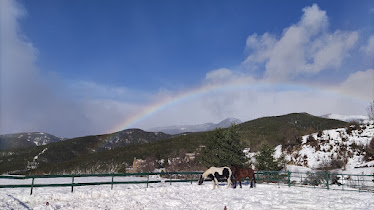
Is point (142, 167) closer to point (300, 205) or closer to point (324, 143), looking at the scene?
point (324, 143)

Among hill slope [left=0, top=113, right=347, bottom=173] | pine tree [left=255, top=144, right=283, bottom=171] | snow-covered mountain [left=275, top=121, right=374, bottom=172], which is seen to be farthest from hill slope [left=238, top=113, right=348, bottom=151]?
snow-covered mountain [left=275, top=121, right=374, bottom=172]

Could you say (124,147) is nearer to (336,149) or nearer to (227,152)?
(227,152)

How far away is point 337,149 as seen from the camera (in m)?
34.6

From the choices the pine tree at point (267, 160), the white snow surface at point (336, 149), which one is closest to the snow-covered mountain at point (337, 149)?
the white snow surface at point (336, 149)

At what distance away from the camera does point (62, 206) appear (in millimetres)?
10664

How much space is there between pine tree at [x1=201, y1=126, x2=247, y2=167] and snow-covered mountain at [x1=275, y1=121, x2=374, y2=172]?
11455mm

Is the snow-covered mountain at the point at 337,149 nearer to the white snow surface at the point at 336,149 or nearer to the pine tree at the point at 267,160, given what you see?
the white snow surface at the point at 336,149

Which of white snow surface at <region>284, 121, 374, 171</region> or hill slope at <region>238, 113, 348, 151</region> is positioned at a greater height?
hill slope at <region>238, 113, 348, 151</region>

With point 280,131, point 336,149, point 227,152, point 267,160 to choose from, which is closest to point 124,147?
point 280,131

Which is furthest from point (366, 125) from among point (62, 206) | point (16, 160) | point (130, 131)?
point (130, 131)

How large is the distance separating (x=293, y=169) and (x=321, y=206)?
22.4m

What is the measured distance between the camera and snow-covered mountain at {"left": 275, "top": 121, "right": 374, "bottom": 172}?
1209 inches

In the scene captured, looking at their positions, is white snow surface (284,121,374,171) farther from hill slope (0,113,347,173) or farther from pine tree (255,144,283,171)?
pine tree (255,144,283,171)

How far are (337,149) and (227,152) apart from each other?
17147 millimetres
